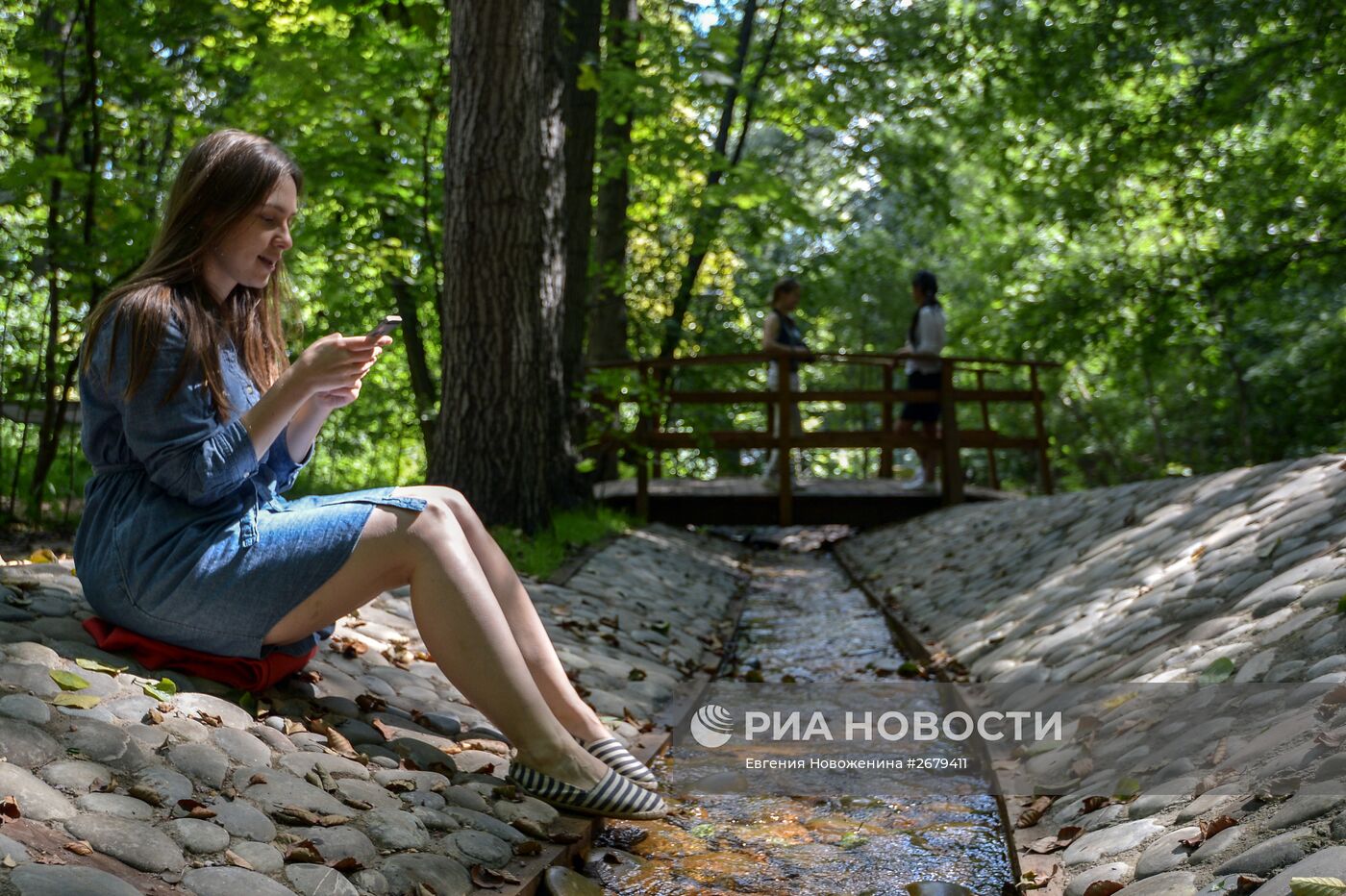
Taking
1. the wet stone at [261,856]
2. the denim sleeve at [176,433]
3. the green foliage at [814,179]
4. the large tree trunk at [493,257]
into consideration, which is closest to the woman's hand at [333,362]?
the denim sleeve at [176,433]

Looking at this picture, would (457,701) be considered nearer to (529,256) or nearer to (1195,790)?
(1195,790)

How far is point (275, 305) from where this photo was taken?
12.5 ft

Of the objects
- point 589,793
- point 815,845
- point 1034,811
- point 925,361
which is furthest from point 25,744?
point 925,361

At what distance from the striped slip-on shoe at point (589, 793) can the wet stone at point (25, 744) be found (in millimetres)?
1273

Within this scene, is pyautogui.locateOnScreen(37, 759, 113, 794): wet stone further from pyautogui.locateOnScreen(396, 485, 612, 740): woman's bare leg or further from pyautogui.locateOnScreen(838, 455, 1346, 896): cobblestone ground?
pyautogui.locateOnScreen(838, 455, 1346, 896): cobblestone ground

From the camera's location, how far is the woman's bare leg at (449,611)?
3387mm

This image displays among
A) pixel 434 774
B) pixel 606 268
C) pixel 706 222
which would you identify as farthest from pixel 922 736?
pixel 706 222

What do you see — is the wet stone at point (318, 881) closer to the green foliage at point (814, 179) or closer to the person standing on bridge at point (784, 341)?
the green foliage at point (814, 179)

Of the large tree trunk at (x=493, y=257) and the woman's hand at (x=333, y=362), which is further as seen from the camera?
the large tree trunk at (x=493, y=257)

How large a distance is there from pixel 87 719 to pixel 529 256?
16.4 feet

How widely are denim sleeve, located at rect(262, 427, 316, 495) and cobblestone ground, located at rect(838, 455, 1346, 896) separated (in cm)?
249

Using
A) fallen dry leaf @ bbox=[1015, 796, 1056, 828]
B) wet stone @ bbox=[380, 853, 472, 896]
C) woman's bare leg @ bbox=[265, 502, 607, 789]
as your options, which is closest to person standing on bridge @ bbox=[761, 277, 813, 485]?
fallen dry leaf @ bbox=[1015, 796, 1056, 828]

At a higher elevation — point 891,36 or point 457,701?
point 891,36

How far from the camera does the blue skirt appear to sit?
10.7 feet
